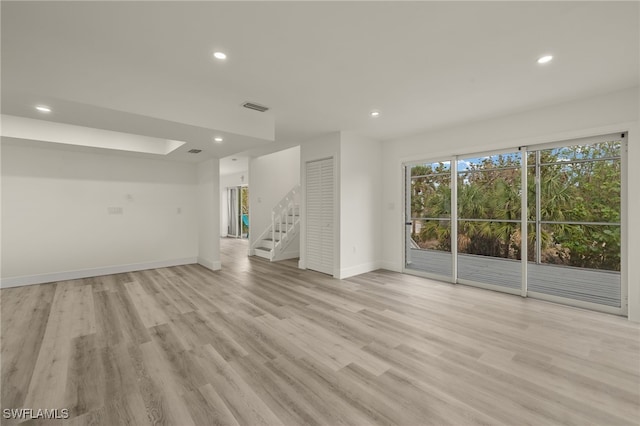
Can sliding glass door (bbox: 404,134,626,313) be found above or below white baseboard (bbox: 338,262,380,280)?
above

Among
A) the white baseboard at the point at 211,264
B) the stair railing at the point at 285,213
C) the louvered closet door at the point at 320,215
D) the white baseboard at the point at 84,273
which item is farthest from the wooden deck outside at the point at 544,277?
the white baseboard at the point at 84,273

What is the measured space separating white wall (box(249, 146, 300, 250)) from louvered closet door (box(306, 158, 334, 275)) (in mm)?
2429

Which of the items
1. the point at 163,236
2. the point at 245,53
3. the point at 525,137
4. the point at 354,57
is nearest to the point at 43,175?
the point at 163,236

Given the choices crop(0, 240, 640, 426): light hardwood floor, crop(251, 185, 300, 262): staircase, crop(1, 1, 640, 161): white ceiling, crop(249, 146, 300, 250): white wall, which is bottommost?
crop(0, 240, 640, 426): light hardwood floor

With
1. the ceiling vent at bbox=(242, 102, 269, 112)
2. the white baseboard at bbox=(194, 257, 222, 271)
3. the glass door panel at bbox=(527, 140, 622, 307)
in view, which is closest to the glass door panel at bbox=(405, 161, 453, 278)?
the glass door panel at bbox=(527, 140, 622, 307)

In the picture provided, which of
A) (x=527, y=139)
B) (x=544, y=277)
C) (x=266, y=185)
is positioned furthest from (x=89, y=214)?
(x=544, y=277)

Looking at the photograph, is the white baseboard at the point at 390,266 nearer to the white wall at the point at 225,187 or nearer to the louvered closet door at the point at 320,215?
the louvered closet door at the point at 320,215

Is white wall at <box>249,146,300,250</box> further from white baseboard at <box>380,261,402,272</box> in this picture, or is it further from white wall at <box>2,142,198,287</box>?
white baseboard at <box>380,261,402,272</box>

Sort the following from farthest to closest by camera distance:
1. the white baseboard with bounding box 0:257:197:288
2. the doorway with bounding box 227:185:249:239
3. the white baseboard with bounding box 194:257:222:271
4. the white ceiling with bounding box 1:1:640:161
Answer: the doorway with bounding box 227:185:249:239
the white baseboard with bounding box 194:257:222:271
the white baseboard with bounding box 0:257:197:288
the white ceiling with bounding box 1:1:640:161

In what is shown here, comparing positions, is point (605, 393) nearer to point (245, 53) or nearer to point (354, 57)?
point (354, 57)

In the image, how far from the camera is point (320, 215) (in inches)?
221

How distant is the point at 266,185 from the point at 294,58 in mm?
5573

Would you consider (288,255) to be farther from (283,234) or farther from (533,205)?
(533,205)

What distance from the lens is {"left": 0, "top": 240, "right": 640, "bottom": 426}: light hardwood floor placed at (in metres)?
1.81
